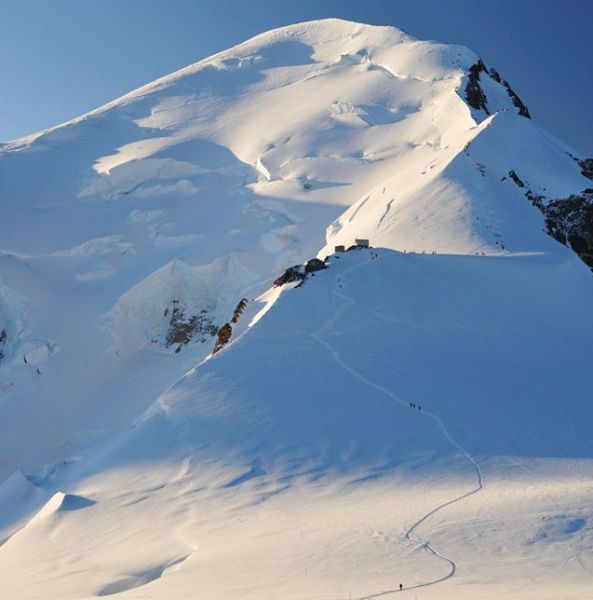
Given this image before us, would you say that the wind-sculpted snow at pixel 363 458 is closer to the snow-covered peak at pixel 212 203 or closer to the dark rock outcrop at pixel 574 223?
the snow-covered peak at pixel 212 203

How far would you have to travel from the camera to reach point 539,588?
25.1 ft

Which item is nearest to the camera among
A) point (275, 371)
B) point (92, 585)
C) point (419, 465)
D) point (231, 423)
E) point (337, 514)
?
point (92, 585)

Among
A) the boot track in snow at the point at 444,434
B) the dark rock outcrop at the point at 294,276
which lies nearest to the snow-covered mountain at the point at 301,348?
the boot track in snow at the point at 444,434

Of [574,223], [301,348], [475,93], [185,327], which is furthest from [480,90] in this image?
[301,348]

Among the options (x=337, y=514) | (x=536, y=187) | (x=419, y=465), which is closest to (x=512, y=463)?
(x=419, y=465)

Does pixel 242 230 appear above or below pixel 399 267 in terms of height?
above

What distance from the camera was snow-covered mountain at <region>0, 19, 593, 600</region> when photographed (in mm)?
10828

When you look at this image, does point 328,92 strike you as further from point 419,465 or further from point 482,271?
point 419,465

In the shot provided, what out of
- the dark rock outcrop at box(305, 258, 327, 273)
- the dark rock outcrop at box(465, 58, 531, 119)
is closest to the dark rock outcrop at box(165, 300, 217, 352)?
the dark rock outcrop at box(305, 258, 327, 273)

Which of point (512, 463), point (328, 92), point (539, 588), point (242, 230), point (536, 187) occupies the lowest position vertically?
point (512, 463)

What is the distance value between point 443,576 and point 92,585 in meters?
5.29

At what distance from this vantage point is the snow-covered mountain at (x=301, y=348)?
10.8 metres

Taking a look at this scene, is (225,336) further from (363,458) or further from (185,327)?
(185,327)

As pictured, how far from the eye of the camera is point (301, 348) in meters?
21.3
